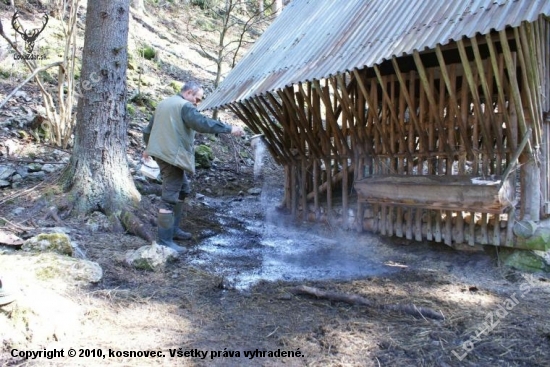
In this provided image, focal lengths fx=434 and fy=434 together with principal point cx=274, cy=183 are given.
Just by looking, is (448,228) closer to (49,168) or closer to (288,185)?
(288,185)

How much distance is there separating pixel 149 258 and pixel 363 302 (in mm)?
2136

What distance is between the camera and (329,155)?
6910 millimetres

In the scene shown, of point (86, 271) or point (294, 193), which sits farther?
point (294, 193)

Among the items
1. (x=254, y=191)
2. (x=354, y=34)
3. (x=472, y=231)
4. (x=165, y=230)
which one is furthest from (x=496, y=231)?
(x=254, y=191)

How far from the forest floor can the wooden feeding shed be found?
0.67 meters

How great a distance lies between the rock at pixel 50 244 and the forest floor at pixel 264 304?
13cm

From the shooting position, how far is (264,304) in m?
3.62

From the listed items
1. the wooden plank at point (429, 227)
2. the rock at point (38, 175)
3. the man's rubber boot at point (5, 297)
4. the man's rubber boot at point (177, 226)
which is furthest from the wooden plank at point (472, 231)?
the rock at point (38, 175)

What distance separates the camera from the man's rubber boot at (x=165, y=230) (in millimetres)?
4922

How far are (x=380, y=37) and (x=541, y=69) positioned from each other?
5.67 feet

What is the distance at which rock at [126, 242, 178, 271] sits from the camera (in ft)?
14.1

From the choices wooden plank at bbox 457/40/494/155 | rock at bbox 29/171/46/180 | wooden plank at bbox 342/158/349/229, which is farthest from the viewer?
rock at bbox 29/171/46/180

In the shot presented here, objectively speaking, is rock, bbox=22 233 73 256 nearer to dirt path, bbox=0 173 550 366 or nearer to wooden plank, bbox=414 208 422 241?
dirt path, bbox=0 173 550 366

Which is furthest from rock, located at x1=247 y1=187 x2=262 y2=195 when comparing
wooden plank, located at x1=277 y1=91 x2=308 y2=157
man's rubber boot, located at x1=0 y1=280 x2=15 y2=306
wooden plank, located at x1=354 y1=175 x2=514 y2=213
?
man's rubber boot, located at x1=0 y1=280 x2=15 y2=306
